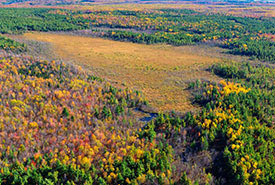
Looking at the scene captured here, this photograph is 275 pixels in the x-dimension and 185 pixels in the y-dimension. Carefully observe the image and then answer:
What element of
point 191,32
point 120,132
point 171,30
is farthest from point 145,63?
point 191,32

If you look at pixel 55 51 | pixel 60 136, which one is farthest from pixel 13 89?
pixel 55 51

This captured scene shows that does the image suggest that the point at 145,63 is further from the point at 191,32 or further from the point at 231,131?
the point at 191,32

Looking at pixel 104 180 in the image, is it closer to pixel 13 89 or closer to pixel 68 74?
pixel 13 89

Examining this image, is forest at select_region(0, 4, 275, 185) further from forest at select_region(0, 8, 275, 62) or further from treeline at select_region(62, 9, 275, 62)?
forest at select_region(0, 8, 275, 62)

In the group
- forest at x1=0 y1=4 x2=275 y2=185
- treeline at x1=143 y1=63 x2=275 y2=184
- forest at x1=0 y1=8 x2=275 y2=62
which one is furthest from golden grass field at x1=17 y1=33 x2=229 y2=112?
forest at x1=0 y1=8 x2=275 y2=62

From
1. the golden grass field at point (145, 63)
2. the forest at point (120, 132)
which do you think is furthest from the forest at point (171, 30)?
the forest at point (120, 132)
